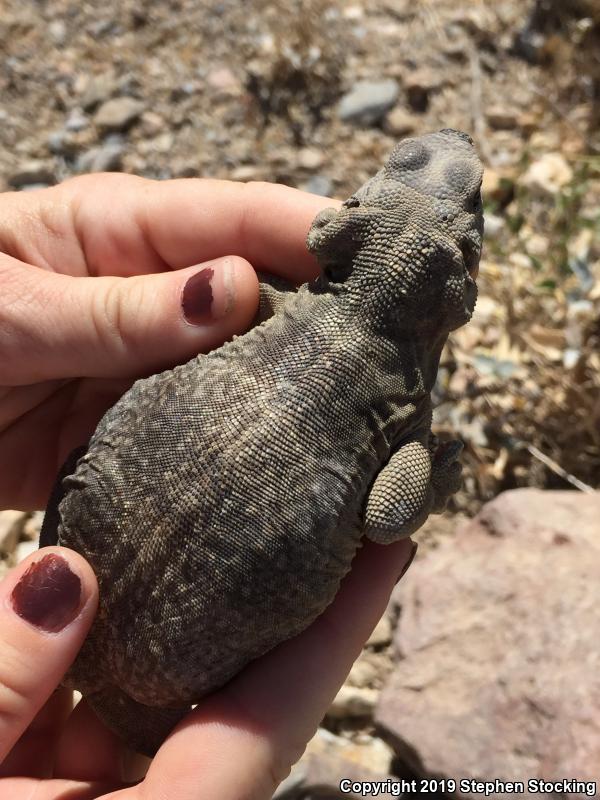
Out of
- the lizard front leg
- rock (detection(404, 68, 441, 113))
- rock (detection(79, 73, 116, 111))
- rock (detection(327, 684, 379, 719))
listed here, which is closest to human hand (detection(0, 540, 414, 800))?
the lizard front leg

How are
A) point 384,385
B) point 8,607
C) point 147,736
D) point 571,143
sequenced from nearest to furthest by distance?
1. point 8,607
2. point 384,385
3. point 147,736
4. point 571,143

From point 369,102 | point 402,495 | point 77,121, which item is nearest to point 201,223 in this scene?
point 402,495

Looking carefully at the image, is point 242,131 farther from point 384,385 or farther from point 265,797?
point 265,797

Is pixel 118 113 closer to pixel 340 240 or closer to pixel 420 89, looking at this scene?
pixel 420 89

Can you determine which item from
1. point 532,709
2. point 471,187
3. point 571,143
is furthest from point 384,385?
point 571,143

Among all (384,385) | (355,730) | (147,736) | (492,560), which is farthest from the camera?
(355,730)

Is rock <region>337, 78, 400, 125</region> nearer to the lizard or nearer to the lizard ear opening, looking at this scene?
the lizard

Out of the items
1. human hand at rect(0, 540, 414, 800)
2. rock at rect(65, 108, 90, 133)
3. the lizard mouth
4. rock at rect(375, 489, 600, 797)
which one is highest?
the lizard mouth
